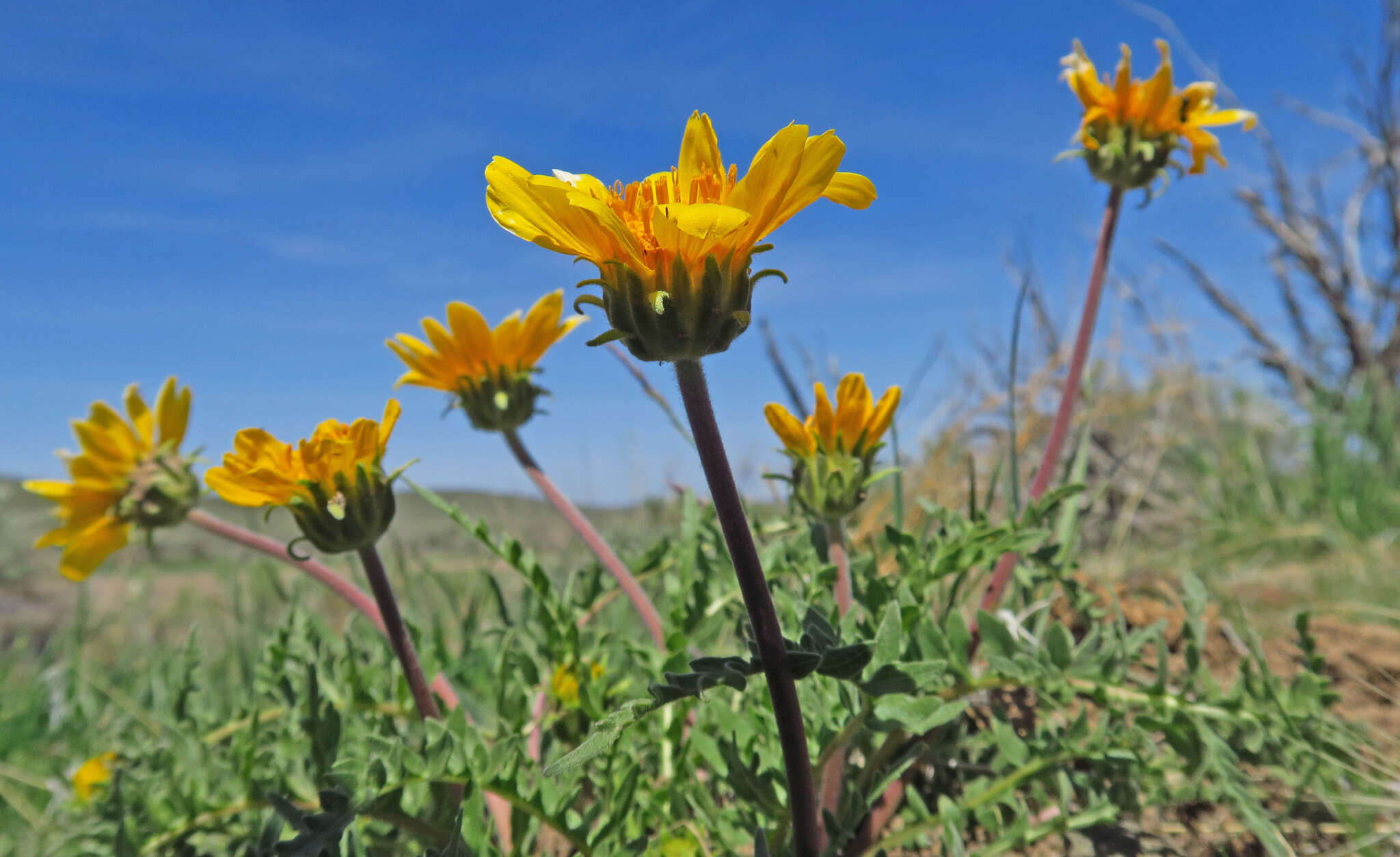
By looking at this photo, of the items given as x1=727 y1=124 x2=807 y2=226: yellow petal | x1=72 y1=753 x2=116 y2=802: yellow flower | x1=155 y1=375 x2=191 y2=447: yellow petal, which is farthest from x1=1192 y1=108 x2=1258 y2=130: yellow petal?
x1=72 y1=753 x2=116 y2=802: yellow flower

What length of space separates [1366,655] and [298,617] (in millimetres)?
2388

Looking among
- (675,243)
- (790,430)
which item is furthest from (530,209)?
(790,430)

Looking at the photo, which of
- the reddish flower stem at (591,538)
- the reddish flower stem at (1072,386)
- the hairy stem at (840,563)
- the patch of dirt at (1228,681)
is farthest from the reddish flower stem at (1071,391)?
the reddish flower stem at (591,538)

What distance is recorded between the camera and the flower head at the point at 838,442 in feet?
4.50

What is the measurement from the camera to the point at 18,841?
206cm

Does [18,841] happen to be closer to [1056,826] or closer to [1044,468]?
[1056,826]

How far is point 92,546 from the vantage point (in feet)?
5.75

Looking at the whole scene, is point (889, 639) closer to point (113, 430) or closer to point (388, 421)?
point (388, 421)

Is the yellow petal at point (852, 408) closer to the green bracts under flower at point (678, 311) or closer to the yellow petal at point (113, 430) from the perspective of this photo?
the green bracts under flower at point (678, 311)

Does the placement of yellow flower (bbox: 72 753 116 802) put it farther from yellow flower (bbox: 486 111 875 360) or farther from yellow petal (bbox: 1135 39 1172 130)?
yellow petal (bbox: 1135 39 1172 130)

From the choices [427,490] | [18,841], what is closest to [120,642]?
[18,841]

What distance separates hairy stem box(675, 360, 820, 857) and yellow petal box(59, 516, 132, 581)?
1450 millimetres

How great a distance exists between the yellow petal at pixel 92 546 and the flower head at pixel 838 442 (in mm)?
1323

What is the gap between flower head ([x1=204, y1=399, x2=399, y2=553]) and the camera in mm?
1203
